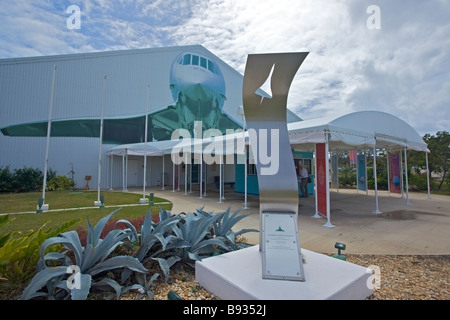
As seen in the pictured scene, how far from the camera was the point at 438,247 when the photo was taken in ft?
13.7

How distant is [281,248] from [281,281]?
1.09 ft

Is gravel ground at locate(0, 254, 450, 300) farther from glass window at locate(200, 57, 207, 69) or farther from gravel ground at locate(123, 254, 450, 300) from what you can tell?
glass window at locate(200, 57, 207, 69)

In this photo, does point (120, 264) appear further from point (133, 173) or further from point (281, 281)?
point (133, 173)

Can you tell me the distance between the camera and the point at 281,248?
8.29 ft

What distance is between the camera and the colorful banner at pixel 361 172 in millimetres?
12672

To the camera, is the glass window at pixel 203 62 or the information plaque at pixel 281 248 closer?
the information plaque at pixel 281 248

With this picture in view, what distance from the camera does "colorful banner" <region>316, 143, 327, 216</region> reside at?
21.1ft

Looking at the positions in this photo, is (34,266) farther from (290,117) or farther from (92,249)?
(290,117)

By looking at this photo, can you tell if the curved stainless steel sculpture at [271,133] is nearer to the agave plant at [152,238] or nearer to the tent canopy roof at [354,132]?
the agave plant at [152,238]

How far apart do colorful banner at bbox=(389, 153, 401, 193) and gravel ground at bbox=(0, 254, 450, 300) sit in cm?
954

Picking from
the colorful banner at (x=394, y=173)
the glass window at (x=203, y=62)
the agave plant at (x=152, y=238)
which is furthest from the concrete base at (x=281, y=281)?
the glass window at (x=203, y=62)

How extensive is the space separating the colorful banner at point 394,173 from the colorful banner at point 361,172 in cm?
122

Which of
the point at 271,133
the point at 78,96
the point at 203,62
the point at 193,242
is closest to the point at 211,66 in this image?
the point at 203,62
